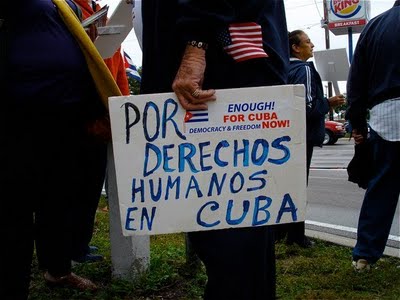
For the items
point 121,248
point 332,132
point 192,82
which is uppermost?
point 192,82

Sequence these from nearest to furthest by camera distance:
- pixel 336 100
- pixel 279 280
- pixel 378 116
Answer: pixel 279 280
pixel 378 116
pixel 336 100

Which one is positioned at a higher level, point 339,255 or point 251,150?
point 251,150

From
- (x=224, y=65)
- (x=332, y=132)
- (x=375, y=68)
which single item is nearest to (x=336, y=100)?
(x=375, y=68)

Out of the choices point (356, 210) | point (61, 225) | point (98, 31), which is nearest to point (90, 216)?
point (61, 225)

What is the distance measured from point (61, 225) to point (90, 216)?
0.59m

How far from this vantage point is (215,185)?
1.65m

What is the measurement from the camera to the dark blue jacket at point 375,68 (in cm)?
324

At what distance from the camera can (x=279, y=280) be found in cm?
313

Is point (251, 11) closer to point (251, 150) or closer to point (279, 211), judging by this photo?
point (251, 150)

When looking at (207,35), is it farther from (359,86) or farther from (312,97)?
(312,97)

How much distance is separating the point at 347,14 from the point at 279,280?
27.6 metres

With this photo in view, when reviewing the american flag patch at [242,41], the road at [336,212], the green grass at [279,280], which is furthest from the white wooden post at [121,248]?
the road at [336,212]

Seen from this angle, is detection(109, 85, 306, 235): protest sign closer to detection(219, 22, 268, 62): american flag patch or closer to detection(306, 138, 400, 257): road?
detection(219, 22, 268, 62): american flag patch

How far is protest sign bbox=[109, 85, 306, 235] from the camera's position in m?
1.62
